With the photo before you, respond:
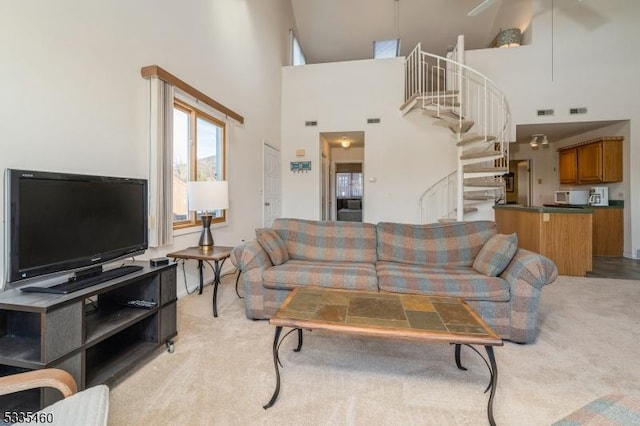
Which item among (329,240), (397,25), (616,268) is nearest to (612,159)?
(616,268)

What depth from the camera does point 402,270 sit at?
8.32 feet

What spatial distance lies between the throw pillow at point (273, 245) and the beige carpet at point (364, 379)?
22.8 inches

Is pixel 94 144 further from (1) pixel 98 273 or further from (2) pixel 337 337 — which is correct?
(2) pixel 337 337

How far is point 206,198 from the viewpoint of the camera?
2852 mm

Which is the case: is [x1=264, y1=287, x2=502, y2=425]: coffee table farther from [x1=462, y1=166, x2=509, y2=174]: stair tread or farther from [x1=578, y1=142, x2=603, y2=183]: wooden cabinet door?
[x1=578, y1=142, x2=603, y2=183]: wooden cabinet door

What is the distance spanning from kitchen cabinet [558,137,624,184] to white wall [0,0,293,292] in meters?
6.60

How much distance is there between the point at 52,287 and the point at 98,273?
290 millimetres

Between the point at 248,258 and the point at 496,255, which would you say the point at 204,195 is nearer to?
the point at 248,258

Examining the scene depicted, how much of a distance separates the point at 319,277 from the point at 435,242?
4.14 ft

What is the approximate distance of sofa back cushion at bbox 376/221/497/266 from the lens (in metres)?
2.81

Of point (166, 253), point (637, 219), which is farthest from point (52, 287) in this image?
point (637, 219)

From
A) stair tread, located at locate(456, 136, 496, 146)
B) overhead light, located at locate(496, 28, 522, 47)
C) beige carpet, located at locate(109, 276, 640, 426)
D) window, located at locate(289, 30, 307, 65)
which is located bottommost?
beige carpet, located at locate(109, 276, 640, 426)

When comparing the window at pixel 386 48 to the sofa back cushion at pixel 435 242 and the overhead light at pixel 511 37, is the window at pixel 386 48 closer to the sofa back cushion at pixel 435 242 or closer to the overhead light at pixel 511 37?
the overhead light at pixel 511 37

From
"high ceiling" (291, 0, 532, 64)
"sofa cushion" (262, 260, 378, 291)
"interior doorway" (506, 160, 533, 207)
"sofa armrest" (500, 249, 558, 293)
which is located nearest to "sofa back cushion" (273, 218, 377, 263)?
"sofa cushion" (262, 260, 378, 291)
